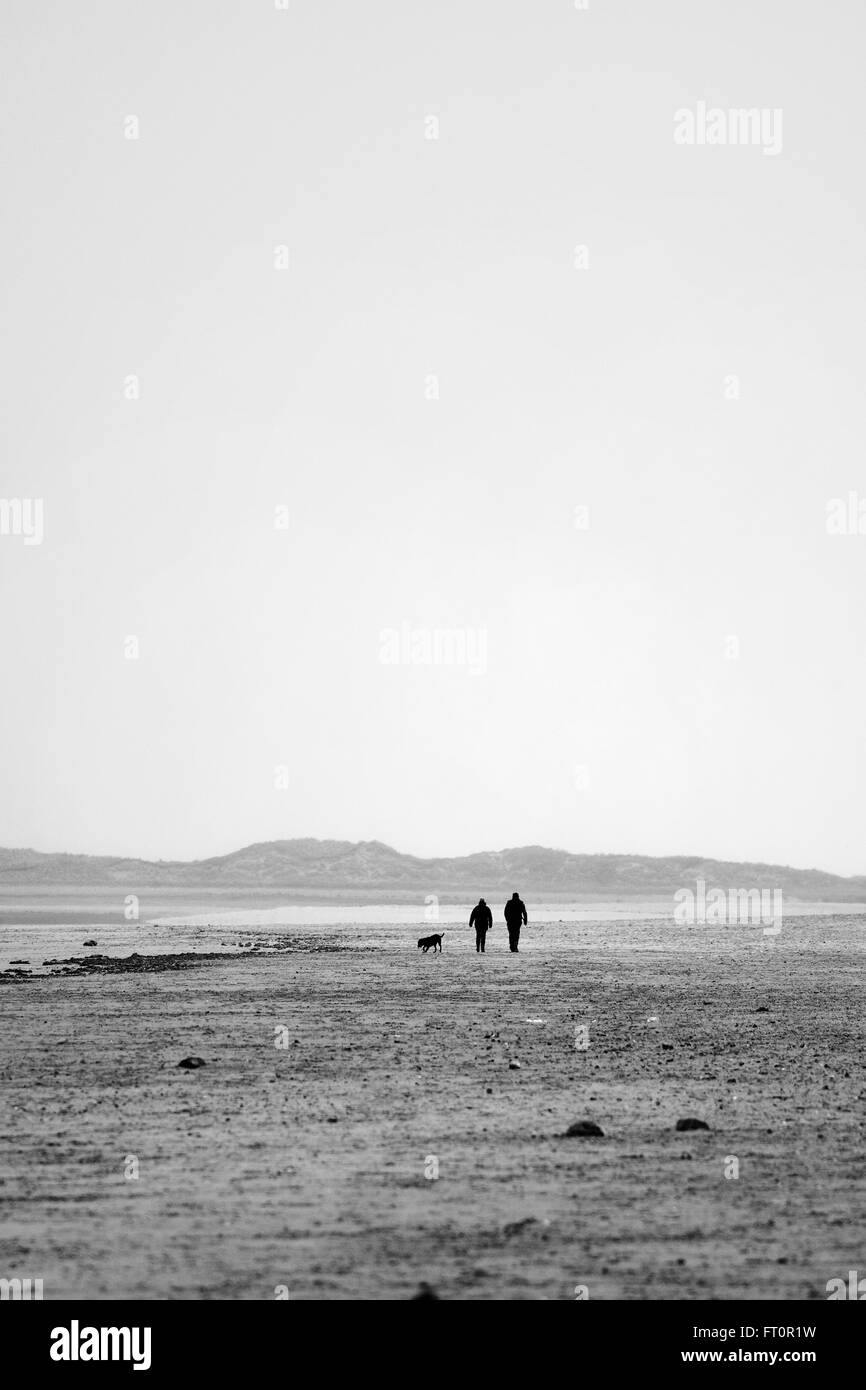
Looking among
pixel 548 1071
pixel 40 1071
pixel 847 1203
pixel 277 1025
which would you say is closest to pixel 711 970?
pixel 277 1025

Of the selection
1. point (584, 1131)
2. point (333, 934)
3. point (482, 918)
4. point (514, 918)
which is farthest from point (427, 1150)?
point (333, 934)

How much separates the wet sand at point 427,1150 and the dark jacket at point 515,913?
16440 millimetres

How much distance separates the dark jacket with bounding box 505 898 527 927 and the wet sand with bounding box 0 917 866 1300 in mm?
16440

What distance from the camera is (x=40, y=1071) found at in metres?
14.8

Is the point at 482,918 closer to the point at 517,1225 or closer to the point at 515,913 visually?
the point at 515,913

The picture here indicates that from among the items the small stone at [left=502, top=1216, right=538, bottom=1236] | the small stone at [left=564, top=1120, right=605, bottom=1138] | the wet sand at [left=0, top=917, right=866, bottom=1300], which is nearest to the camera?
the wet sand at [left=0, top=917, right=866, bottom=1300]

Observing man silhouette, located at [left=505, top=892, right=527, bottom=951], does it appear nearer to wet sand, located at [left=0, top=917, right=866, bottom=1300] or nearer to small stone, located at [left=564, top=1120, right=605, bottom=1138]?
wet sand, located at [left=0, top=917, right=866, bottom=1300]

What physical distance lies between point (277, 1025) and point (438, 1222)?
1135cm

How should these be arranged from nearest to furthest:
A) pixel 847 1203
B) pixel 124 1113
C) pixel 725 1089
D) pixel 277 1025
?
pixel 847 1203 → pixel 124 1113 → pixel 725 1089 → pixel 277 1025

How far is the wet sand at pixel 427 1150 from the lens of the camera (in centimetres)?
779

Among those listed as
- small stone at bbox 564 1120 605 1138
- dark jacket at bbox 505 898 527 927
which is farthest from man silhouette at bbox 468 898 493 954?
small stone at bbox 564 1120 605 1138

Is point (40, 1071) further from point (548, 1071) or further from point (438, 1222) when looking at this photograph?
point (438, 1222)

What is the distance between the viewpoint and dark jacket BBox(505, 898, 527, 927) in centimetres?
3928
